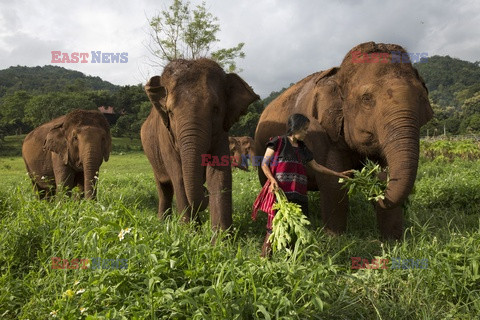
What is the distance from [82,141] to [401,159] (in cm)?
637

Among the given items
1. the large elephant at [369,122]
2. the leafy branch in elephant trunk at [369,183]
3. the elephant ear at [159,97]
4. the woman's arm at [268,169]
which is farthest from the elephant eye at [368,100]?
the elephant ear at [159,97]

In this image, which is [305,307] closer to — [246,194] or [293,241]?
[293,241]

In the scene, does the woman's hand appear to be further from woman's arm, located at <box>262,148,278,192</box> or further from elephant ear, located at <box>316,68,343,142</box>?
elephant ear, located at <box>316,68,343,142</box>

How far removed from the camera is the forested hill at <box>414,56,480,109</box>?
112188 millimetres

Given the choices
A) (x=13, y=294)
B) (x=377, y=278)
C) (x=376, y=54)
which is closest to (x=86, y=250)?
(x=13, y=294)

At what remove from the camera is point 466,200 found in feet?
22.7

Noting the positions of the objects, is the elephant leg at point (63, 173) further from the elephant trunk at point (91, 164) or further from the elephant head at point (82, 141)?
the elephant trunk at point (91, 164)

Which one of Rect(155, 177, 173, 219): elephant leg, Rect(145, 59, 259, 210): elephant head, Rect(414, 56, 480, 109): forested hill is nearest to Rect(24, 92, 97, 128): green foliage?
Rect(155, 177, 173, 219): elephant leg

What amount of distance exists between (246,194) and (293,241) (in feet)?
15.6

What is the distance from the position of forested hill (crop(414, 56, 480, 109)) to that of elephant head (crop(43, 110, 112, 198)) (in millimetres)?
112694

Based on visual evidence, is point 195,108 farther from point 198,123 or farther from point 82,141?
point 82,141

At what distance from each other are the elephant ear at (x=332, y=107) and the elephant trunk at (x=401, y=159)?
33.2 inches

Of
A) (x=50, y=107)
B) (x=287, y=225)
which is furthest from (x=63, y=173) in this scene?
(x=50, y=107)

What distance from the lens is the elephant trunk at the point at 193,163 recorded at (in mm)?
4504
